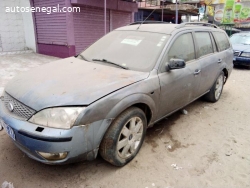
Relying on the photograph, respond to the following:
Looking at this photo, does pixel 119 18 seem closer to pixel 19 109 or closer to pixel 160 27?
pixel 160 27

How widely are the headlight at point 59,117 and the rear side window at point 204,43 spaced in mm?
2673

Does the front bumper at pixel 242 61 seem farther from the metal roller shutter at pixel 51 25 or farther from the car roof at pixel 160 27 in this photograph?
the metal roller shutter at pixel 51 25

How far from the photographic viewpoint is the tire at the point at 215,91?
15.2 feet

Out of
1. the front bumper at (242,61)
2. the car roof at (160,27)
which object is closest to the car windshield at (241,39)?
the front bumper at (242,61)

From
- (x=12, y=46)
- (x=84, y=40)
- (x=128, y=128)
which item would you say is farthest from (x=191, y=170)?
(x=12, y=46)

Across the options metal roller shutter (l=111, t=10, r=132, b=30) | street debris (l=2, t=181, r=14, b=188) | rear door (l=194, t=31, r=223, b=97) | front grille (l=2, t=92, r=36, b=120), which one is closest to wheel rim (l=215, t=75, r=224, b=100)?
rear door (l=194, t=31, r=223, b=97)

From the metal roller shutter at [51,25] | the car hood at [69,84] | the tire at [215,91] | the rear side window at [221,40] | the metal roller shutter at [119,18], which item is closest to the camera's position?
the car hood at [69,84]

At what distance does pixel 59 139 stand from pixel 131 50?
171 cm

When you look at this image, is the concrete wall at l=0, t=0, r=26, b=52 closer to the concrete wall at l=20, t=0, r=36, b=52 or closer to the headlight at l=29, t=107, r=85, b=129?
the concrete wall at l=20, t=0, r=36, b=52

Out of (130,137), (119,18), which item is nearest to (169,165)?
(130,137)

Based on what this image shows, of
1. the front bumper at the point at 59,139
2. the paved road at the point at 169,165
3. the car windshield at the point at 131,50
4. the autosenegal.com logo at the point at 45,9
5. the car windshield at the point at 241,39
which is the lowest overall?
the paved road at the point at 169,165

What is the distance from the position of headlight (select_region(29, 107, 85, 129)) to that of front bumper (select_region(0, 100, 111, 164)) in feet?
0.15

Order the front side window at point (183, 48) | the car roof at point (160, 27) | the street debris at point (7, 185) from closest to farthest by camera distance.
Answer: the street debris at point (7, 185) → the front side window at point (183, 48) → the car roof at point (160, 27)

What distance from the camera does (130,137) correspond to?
259cm
